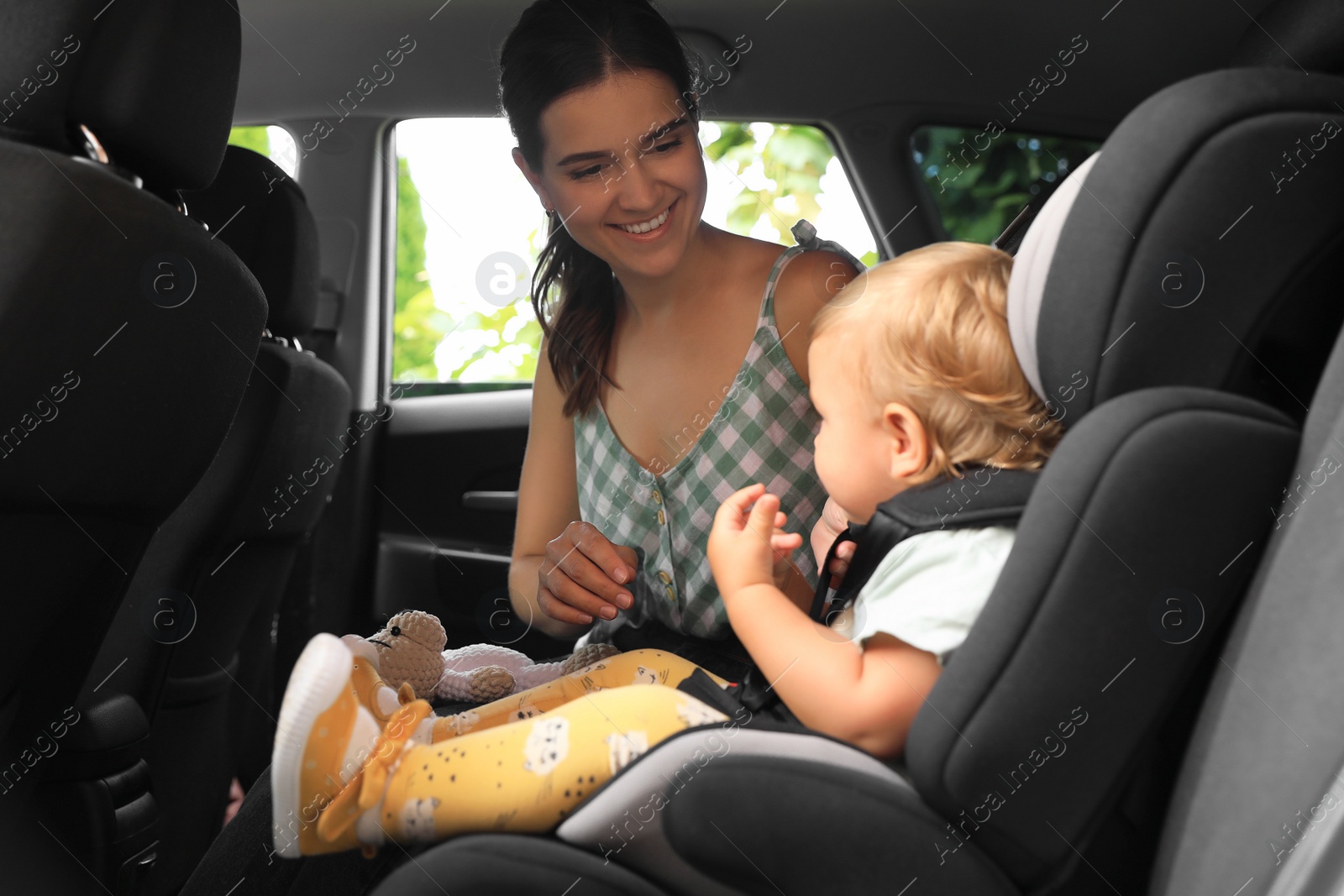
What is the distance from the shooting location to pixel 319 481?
1.83 m

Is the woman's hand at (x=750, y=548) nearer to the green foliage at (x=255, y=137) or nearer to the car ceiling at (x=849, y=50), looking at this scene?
the car ceiling at (x=849, y=50)

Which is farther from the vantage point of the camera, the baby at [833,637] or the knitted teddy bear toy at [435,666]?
the knitted teddy bear toy at [435,666]

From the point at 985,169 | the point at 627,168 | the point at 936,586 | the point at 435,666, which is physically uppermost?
the point at 985,169

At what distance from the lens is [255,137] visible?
2252mm

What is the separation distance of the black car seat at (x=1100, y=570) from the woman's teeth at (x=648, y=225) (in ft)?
2.04

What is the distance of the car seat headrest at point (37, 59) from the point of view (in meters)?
1.09

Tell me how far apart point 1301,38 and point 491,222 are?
1.47m

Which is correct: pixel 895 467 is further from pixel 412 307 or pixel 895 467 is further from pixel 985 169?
pixel 412 307

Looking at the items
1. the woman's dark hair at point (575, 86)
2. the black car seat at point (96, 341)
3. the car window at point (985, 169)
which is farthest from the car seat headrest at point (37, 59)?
the car window at point (985, 169)

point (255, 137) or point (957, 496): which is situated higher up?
point (255, 137)

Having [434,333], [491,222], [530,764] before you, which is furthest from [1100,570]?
[434,333]

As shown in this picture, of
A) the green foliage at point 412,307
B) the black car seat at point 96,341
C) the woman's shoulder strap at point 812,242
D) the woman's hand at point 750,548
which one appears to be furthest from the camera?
the green foliage at point 412,307

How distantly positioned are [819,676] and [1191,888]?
30 cm

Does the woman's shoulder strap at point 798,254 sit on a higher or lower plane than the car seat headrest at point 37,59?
lower
